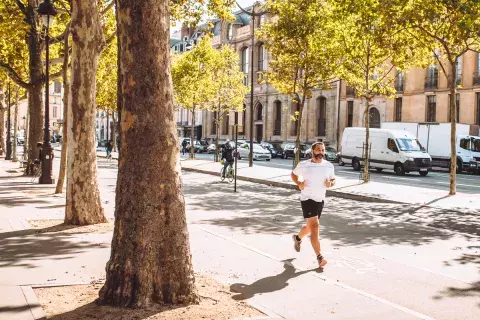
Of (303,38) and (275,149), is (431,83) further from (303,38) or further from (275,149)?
(303,38)

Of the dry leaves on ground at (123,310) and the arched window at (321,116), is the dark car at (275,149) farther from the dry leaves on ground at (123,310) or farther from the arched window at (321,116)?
the dry leaves on ground at (123,310)

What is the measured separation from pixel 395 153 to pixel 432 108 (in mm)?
16279

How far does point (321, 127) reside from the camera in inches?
2228

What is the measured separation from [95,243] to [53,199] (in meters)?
6.76

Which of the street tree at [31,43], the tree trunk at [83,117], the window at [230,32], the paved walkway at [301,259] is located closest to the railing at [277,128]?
the window at [230,32]

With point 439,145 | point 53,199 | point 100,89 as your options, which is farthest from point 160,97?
point 100,89

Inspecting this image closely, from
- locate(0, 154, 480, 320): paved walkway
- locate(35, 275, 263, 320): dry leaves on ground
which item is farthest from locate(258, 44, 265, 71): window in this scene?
locate(35, 275, 263, 320): dry leaves on ground

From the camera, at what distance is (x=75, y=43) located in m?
11.3

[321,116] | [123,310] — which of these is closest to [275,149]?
[321,116]

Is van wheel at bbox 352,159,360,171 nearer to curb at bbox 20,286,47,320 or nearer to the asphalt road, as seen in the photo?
the asphalt road

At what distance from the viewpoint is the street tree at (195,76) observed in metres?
42.4

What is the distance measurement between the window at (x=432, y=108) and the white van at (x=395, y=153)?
13827 millimetres

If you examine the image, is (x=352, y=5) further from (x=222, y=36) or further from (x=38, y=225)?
(x=222, y=36)

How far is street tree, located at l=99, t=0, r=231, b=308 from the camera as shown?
5.73 meters
